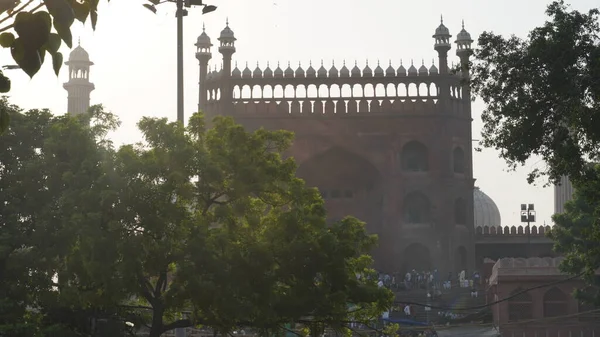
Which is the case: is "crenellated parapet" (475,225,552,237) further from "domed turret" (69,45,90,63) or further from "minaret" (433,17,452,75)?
"domed turret" (69,45,90,63)

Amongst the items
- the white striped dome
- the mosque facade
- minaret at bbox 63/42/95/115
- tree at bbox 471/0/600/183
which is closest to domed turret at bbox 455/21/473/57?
the mosque facade

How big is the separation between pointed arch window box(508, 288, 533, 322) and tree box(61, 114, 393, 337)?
19857 millimetres

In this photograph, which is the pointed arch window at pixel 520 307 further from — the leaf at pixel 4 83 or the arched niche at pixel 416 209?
the leaf at pixel 4 83

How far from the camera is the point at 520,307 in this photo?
1480 inches

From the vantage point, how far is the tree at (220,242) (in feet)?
53.6

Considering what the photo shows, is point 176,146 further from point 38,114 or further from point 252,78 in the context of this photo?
point 252,78

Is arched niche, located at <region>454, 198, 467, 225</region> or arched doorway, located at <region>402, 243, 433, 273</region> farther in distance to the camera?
arched niche, located at <region>454, 198, 467, 225</region>

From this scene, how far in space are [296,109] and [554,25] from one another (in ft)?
107

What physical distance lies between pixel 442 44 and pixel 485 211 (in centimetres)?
1175

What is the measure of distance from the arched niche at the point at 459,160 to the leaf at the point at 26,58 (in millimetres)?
46660

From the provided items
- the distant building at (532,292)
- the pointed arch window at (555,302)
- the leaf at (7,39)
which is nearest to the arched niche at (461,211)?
the distant building at (532,292)

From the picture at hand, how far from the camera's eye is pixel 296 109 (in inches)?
1885

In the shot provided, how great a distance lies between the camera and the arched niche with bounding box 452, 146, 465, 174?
163 feet

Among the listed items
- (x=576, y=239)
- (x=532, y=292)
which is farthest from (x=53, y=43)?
(x=532, y=292)
